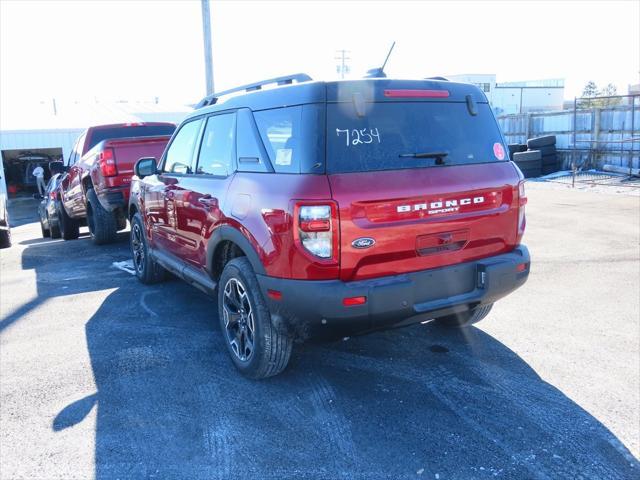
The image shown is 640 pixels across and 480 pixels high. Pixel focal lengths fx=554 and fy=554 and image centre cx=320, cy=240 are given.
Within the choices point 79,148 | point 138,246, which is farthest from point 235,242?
point 79,148

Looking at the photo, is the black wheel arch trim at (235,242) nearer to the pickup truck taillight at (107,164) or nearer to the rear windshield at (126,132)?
the pickup truck taillight at (107,164)

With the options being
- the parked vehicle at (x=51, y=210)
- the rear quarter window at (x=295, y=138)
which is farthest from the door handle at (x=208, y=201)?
the parked vehicle at (x=51, y=210)

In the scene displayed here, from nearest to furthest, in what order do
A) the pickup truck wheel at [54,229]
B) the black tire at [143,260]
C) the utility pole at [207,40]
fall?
the black tire at [143,260] → the pickup truck wheel at [54,229] → the utility pole at [207,40]

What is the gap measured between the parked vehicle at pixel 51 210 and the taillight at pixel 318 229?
30.1ft

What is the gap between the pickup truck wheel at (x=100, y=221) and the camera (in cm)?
873

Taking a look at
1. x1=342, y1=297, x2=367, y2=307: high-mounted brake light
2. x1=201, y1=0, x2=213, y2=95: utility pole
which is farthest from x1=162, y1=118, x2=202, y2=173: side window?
x1=201, y1=0, x2=213, y2=95: utility pole

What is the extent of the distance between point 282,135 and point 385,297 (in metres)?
1.21

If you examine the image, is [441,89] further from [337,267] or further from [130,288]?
[130,288]

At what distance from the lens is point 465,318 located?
4.61 metres

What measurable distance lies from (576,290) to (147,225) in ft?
15.1

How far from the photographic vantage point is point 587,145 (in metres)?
19.2

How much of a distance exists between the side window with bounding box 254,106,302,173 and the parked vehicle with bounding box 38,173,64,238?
8.54m

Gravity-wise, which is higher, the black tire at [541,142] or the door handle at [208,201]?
the black tire at [541,142]

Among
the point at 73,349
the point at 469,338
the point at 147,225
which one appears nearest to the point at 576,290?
the point at 469,338
